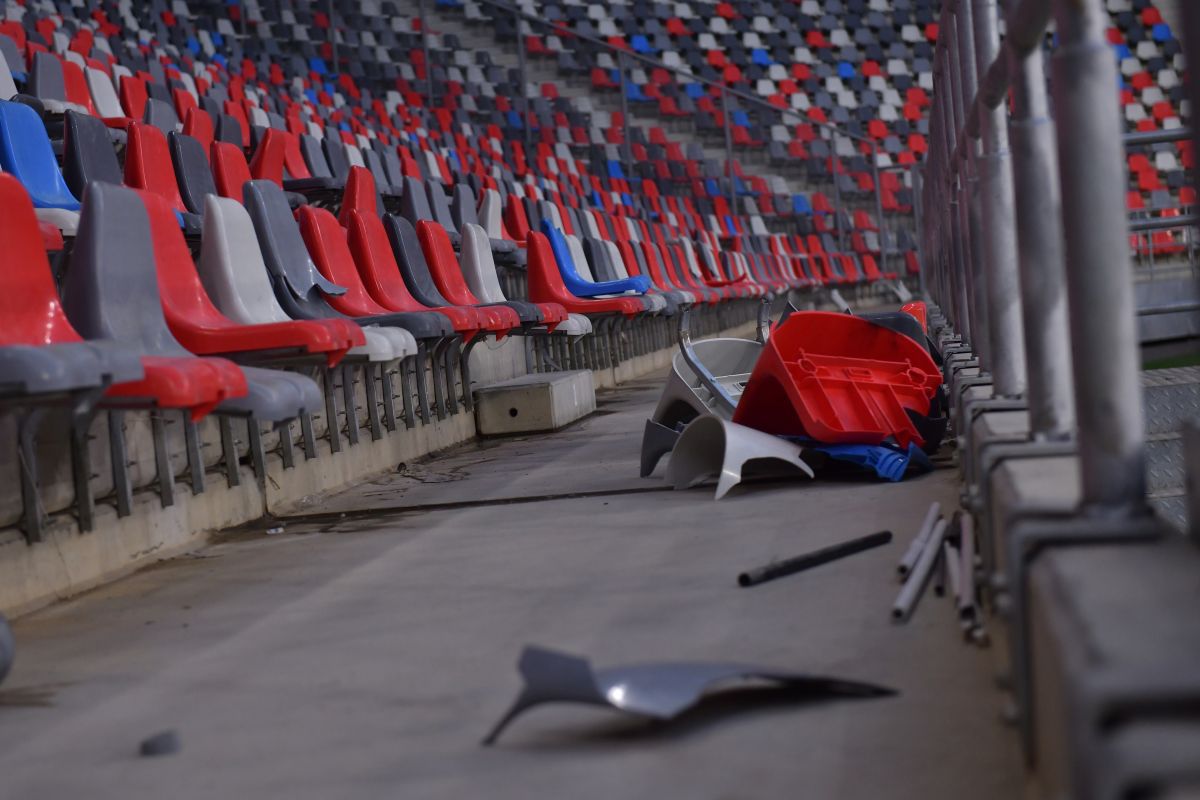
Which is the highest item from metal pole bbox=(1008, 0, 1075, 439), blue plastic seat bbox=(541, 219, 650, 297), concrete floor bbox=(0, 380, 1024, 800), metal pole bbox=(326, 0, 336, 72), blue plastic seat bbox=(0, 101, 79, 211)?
metal pole bbox=(326, 0, 336, 72)

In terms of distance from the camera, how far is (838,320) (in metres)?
3.61

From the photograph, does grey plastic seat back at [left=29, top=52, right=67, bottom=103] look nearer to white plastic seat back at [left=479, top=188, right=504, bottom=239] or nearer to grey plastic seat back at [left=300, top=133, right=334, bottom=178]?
grey plastic seat back at [left=300, top=133, right=334, bottom=178]

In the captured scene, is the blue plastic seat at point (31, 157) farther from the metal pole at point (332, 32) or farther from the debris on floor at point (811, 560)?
the metal pole at point (332, 32)

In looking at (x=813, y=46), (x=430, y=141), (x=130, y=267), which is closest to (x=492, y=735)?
(x=130, y=267)

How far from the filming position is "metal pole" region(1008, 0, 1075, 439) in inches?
61.7

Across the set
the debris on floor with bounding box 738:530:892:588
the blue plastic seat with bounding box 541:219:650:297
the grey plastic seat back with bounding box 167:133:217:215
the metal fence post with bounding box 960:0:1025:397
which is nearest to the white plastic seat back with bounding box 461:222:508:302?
the blue plastic seat with bounding box 541:219:650:297

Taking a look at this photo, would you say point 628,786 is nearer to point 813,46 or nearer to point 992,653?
point 992,653

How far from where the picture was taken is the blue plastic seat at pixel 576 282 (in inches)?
240

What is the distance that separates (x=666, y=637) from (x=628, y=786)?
566 millimetres

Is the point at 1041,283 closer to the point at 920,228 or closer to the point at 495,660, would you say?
the point at 495,660

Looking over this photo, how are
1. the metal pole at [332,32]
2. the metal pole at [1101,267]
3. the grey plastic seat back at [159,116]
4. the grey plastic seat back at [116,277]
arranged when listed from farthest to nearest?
the metal pole at [332,32], the grey plastic seat back at [159,116], the grey plastic seat back at [116,277], the metal pole at [1101,267]

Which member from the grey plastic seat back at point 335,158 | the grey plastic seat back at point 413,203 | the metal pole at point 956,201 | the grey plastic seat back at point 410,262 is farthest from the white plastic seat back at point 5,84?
the metal pole at point 956,201

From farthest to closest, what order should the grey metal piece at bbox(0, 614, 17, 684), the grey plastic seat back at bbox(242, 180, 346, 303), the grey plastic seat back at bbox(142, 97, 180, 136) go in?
the grey plastic seat back at bbox(142, 97, 180, 136)
the grey plastic seat back at bbox(242, 180, 346, 303)
the grey metal piece at bbox(0, 614, 17, 684)

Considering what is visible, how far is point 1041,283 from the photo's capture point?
1574mm
